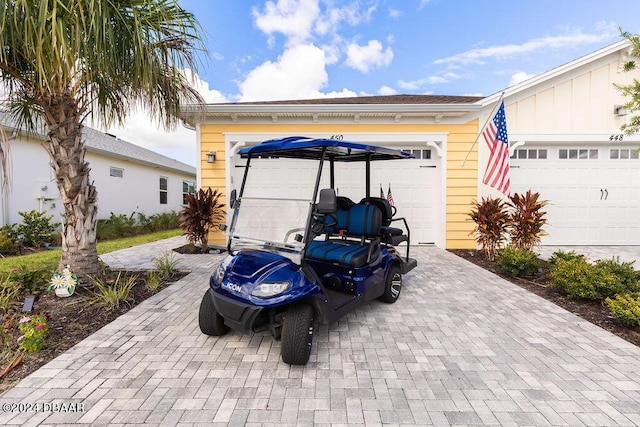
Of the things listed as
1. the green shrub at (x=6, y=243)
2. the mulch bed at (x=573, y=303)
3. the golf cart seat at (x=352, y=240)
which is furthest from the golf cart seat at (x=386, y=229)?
the green shrub at (x=6, y=243)

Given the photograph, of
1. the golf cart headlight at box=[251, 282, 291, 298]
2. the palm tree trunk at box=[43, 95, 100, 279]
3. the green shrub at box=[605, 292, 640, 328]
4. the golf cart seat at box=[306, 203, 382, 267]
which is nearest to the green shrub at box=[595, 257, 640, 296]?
the green shrub at box=[605, 292, 640, 328]

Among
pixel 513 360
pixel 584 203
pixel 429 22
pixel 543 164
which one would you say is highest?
pixel 429 22

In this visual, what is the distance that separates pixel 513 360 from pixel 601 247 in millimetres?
6421

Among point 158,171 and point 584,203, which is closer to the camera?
point 584,203

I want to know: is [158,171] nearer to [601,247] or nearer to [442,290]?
[442,290]

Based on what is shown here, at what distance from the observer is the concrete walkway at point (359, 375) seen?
5.48ft

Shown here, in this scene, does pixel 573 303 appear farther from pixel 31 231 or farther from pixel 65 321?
pixel 31 231

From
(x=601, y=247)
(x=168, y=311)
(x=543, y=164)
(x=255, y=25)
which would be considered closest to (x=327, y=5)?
(x=255, y=25)

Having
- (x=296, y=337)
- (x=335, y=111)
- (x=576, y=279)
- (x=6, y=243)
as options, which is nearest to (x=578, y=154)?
(x=576, y=279)

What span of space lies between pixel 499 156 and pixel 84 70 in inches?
234

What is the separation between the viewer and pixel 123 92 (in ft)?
11.4

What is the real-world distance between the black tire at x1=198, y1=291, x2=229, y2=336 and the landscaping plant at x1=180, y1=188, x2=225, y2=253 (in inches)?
146

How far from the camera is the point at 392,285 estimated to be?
3402 millimetres

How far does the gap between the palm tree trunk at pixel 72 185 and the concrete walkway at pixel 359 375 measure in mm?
1108
